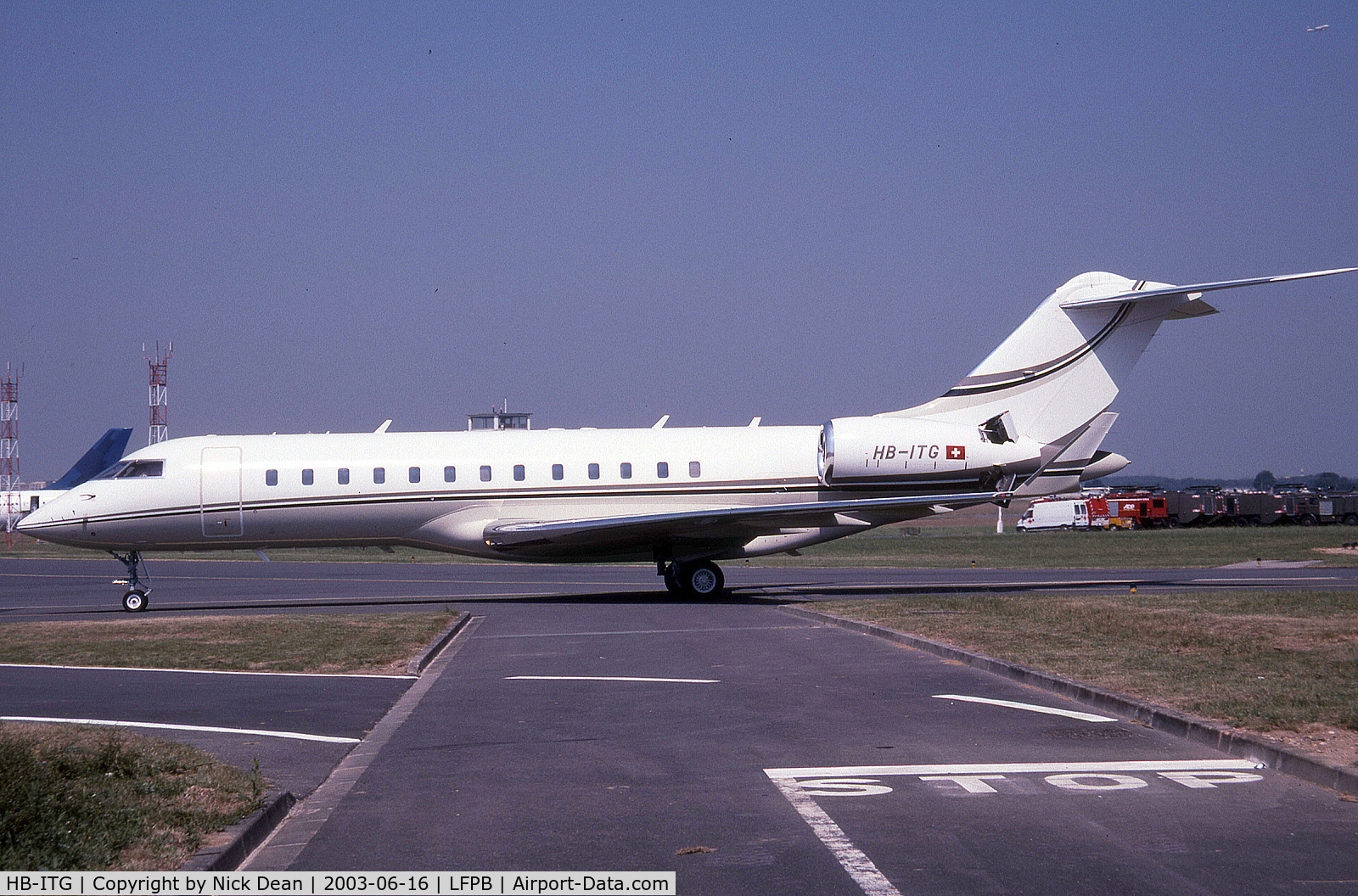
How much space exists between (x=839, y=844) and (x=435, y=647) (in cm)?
1061

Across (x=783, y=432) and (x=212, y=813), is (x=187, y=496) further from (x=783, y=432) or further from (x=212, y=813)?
(x=212, y=813)

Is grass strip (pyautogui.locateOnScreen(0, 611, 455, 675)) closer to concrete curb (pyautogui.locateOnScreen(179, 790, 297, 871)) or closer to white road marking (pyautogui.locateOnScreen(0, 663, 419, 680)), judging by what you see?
white road marking (pyautogui.locateOnScreen(0, 663, 419, 680))

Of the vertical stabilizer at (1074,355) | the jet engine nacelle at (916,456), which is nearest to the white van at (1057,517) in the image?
Result: the vertical stabilizer at (1074,355)

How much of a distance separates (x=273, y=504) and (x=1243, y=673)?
62.5 ft

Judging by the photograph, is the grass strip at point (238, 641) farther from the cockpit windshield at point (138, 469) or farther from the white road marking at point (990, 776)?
the white road marking at point (990, 776)

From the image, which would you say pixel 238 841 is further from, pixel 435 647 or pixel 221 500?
pixel 221 500

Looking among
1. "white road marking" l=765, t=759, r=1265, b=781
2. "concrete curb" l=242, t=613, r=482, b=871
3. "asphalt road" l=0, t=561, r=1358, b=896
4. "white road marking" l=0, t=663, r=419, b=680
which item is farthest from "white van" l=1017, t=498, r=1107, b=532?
"white road marking" l=765, t=759, r=1265, b=781

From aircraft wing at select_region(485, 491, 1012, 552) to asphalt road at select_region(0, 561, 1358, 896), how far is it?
7.41 metres

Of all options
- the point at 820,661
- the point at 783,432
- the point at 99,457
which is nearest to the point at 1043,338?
the point at 783,432

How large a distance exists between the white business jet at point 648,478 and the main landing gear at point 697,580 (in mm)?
39

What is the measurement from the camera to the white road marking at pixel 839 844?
5703 mm

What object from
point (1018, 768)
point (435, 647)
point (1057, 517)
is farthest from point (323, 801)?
point (1057, 517)

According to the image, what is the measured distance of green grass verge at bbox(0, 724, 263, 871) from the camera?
579cm

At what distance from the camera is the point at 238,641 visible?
55.6ft
